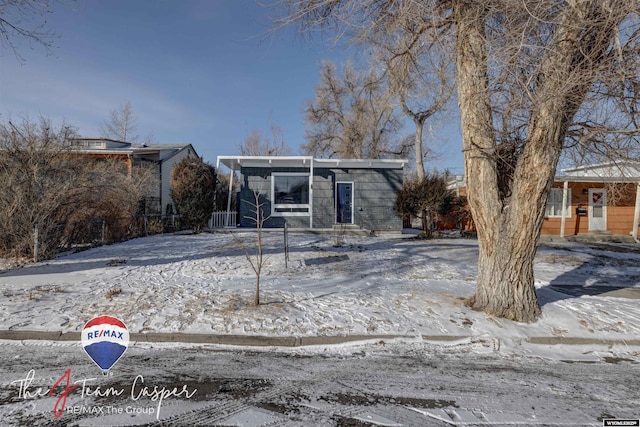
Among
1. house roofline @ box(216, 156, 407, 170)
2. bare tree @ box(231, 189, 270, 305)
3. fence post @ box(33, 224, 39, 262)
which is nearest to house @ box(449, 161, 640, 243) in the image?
house roofline @ box(216, 156, 407, 170)

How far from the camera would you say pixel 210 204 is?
13328 mm

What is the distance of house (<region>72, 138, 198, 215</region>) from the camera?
17.0m

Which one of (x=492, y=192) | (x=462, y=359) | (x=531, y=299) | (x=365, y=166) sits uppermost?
(x=365, y=166)

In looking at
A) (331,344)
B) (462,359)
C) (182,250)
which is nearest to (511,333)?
(462,359)

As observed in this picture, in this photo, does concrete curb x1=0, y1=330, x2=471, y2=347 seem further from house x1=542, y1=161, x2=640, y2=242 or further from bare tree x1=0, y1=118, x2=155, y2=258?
house x1=542, y1=161, x2=640, y2=242

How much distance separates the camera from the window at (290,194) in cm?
1441

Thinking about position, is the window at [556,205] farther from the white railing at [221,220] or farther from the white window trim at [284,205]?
the white railing at [221,220]

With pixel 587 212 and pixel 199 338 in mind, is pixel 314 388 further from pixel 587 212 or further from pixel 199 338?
pixel 587 212

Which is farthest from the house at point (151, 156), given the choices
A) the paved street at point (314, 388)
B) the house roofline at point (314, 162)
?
the paved street at point (314, 388)

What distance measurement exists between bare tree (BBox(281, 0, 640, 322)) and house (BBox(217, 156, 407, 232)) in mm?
9299

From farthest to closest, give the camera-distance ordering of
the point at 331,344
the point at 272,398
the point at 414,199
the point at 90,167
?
the point at 414,199, the point at 90,167, the point at 331,344, the point at 272,398

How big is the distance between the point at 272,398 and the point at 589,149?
18.6ft

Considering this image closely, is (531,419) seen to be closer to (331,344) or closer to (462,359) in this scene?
(462,359)

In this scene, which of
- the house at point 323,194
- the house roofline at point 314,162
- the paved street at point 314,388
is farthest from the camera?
the house at point 323,194
